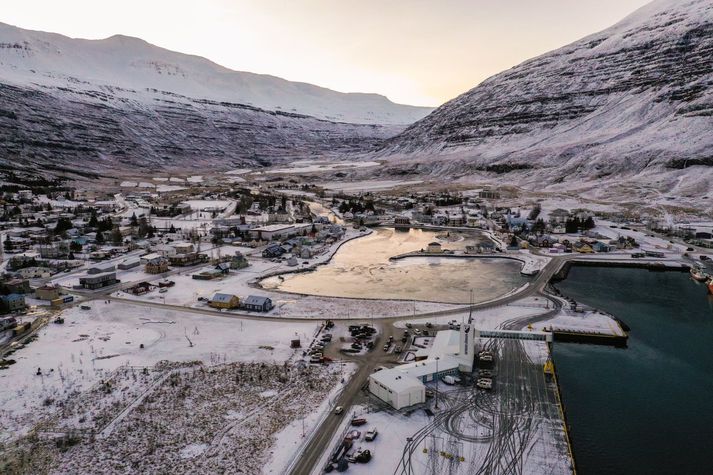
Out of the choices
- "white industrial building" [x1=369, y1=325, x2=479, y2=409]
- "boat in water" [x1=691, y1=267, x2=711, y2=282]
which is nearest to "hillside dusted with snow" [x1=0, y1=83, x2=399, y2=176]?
"white industrial building" [x1=369, y1=325, x2=479, y2=409]

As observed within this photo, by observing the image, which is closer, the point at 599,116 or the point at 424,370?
the point at 424,370

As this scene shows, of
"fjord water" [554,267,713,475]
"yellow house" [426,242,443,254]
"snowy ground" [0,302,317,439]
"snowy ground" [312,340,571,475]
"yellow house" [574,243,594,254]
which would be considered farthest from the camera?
"yellow house" [426,242,443,254]

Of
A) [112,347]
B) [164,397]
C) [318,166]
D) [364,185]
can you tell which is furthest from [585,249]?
[318,166]

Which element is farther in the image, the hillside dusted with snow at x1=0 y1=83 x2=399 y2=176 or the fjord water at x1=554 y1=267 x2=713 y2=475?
the hillside dusted with snow at x1=0 y1=83 x2=399 y2=176

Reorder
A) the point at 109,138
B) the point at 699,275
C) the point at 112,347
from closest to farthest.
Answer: the point at 112,347
the point at 699,275
the point at 109,138

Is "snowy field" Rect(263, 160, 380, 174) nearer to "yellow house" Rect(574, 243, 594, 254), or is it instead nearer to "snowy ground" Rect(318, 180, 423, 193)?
"snowy ground" Rect(318, 180, 423, 193)

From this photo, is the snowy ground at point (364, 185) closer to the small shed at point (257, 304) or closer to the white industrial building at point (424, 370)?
the small shed at point (257, 304)

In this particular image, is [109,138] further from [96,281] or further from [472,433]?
[472,433]
